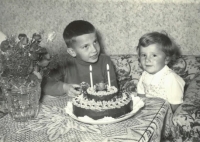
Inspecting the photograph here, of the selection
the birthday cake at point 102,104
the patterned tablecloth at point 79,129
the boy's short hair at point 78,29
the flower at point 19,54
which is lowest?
the patterned tablecloth at point 79,129

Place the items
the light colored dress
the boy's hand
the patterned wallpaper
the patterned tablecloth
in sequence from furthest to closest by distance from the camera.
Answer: the patterned wallpaper, the light colored dress, the boy's hand, the patterned tablecloth

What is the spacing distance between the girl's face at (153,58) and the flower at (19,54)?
3.31ft

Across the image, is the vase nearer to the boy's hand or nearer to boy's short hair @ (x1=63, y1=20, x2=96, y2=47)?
the boy's hand

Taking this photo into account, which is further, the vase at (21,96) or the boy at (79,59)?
the boy at (79,59)

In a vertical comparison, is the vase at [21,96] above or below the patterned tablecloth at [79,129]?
above

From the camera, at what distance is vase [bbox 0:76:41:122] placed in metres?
1.30

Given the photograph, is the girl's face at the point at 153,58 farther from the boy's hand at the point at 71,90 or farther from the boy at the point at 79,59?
the boy's hand at the point at 71,90

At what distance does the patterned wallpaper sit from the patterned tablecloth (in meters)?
1.06

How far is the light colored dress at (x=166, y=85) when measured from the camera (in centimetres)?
194

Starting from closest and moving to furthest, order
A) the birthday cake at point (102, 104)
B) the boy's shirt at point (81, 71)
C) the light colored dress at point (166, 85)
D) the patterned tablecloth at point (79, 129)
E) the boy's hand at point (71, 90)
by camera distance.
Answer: the patterned tablecloth at point (79, 129), the birthday cake at point (102, 104), the boy's hand at point (71, 90), the light colored dress at point (166, 85), the boy's shirt at point (81, 71)

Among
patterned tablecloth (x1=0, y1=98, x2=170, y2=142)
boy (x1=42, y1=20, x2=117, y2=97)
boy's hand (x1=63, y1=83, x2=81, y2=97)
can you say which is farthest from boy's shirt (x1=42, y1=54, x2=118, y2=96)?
patterned tablecloth (x1=0, y1=98, x2=170, y2=142)

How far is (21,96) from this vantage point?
52.0 inches

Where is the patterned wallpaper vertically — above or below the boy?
above

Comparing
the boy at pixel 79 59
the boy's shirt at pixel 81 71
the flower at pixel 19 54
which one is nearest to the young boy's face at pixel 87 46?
the boy at pixel 79 59
